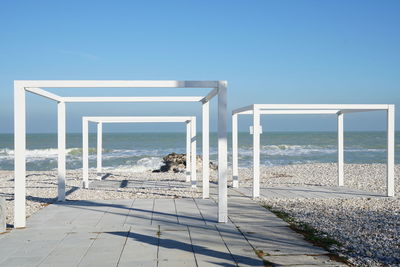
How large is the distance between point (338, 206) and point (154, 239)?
435cm

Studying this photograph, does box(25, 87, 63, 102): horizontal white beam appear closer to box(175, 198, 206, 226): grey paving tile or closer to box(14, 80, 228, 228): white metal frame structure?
box(14, 80, 228, 228): white metal frame structure

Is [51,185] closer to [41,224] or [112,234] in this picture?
[41,224]

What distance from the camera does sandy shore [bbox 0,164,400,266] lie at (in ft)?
18.1

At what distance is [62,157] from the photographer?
905 cm

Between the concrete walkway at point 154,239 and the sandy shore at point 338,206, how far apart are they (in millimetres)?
536

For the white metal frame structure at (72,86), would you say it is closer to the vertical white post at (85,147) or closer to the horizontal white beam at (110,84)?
the horizontal white beam at (110,84)

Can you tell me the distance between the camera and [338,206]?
28.5 ft

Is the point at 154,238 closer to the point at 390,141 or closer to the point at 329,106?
the point at 329,106

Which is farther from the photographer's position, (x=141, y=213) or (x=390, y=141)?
(x=390, y=141)

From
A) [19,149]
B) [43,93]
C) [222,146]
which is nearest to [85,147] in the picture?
[43,93]

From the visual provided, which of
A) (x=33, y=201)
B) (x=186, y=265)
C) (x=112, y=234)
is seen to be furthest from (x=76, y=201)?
(x=186, y=265)

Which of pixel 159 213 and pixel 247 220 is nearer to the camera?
pixel 247 220

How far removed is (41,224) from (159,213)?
2.02 metres

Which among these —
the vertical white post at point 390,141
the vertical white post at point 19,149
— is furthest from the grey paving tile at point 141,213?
the vertical white post at point 390,141
